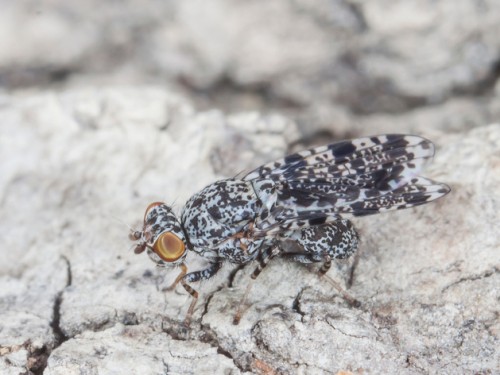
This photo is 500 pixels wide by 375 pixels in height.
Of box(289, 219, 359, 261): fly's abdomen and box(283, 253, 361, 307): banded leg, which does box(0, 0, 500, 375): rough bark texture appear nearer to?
box(283, 253, 361, 307): banded leg

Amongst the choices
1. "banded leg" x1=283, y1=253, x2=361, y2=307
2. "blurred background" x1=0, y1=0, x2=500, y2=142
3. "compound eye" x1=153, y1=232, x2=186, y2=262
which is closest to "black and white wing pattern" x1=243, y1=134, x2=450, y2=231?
"banded leg" x1=283, y1=253, x2=361, y2=307

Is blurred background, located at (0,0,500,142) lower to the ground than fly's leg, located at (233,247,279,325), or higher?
higher

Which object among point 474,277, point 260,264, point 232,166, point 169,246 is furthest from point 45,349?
point 474,277

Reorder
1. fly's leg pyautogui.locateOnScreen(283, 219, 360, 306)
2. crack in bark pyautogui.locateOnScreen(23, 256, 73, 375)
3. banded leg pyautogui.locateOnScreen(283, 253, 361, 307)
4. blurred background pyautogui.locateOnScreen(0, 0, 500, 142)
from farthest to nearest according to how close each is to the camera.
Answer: blurred background pyautogui.locateOnScreen(0, 0, 500, 142)
fly's leg pyautogui.locateOnScreen(283, 219, 360, 306)
banded leg pyautogui.locateOnScreen(283, 253, 361, 307)
crack in bark pyautogui.locateOnScreen(23, 256, 73, 375)

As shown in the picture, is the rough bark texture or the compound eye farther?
the compound eye

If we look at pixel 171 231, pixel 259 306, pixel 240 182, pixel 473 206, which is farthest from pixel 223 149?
pixel 473 206

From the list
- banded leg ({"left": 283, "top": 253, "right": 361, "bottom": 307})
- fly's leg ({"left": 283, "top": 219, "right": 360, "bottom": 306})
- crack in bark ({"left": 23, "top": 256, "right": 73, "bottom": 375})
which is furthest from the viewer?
fly's leg ({"left": 283, "top": 219, "right": 360, "bottom": 306})

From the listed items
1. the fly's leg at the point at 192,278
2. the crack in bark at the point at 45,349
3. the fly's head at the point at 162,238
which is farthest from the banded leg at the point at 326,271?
the crack in bark at the point at 45,349
